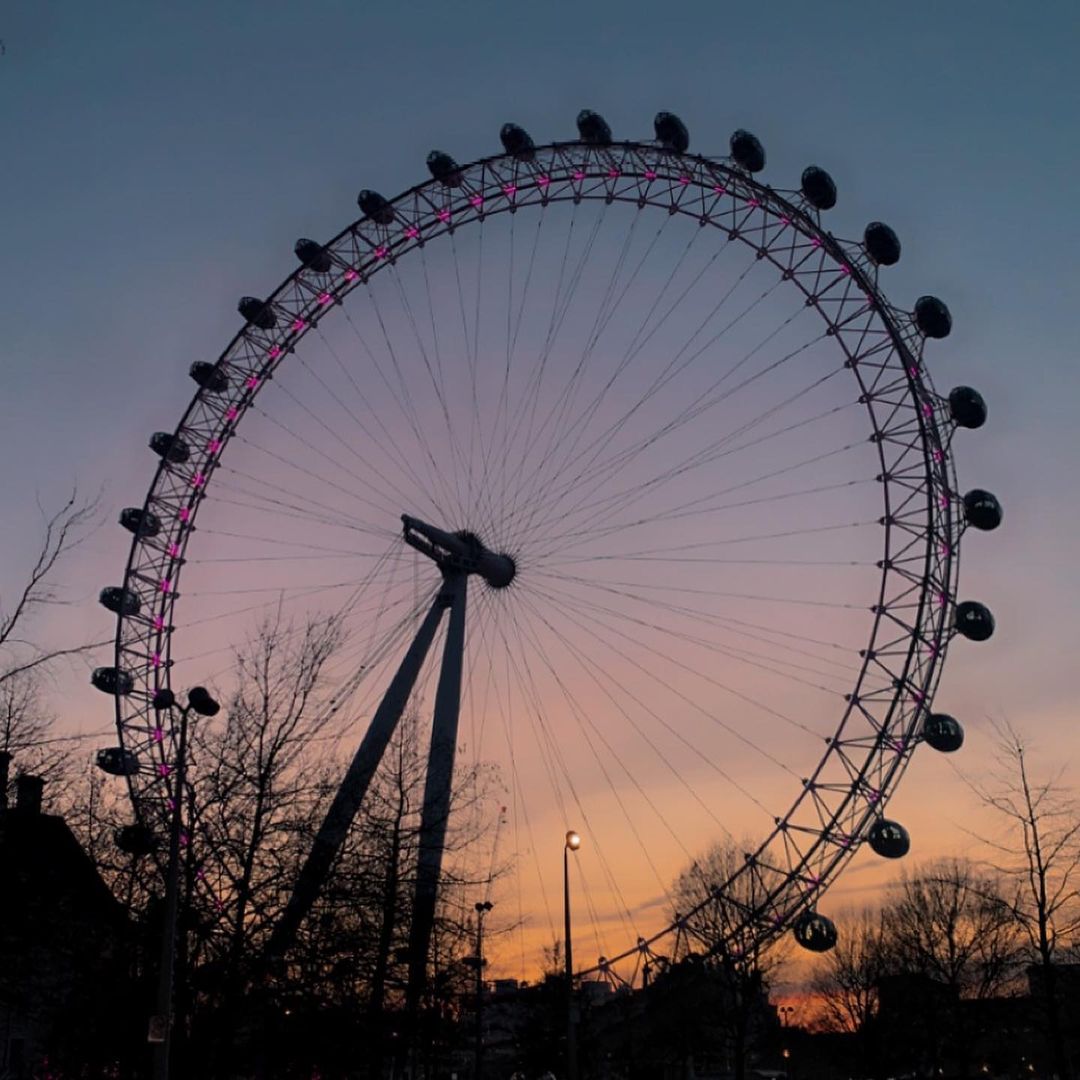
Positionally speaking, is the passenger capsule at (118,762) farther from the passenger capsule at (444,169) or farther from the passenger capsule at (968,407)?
the passenger capsule at (968,407)

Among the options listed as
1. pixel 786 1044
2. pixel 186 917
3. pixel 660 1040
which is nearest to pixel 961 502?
pixel 186 917

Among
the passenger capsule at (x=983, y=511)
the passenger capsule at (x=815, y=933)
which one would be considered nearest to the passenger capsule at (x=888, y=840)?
the passenger capsule at (x=815, y=933)

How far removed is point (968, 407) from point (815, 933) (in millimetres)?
15104

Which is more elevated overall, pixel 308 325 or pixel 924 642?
pixel 308 325

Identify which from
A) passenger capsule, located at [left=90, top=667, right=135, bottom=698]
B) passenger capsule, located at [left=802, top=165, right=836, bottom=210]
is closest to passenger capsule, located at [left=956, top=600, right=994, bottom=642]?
passenger capsule, located at [left=802, top=165, right=836, bottom=210]

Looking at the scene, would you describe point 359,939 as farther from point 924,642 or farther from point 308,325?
point 308,325

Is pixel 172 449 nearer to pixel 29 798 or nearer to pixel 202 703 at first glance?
pixel 29 798

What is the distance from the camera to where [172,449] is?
44.2 metres

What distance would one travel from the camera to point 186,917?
2727 centimetres

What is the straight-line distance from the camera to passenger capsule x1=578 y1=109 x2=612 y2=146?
40594 mm

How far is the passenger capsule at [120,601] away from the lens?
4272 cm

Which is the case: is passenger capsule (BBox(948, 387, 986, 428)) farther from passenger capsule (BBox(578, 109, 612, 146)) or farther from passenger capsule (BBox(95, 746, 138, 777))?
passenger capsule (BBox(95, 746, 138, 777))

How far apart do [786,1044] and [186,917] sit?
87.1 meters

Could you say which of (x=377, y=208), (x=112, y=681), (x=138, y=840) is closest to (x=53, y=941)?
(x=138, y=840)
